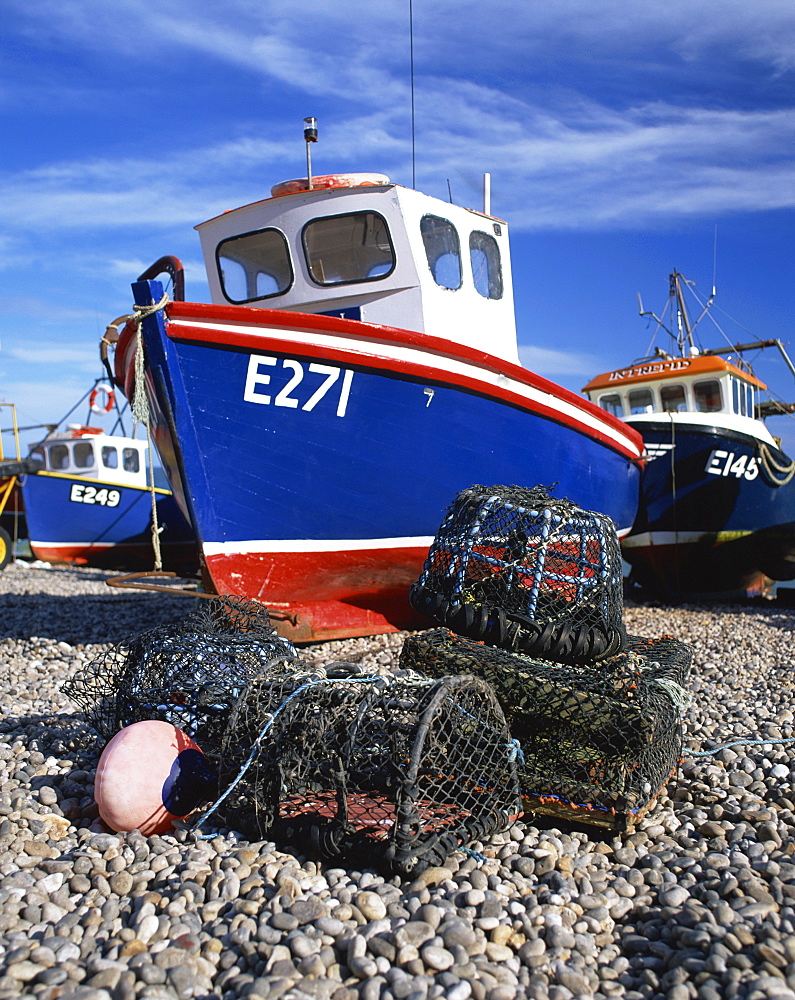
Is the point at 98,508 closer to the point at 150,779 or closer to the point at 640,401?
the point at 640,401

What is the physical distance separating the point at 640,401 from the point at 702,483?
2297 mm

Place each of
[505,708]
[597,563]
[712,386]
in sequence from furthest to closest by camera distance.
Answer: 1. [712,386]
2. [597,563]
3. [505,708]

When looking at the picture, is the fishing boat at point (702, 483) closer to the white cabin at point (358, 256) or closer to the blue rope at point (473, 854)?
the white cabin at point (358, 256)

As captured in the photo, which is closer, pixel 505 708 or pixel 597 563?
pixel 505 708

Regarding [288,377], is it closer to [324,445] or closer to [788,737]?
[324,445]

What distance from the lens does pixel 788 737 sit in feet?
12.5

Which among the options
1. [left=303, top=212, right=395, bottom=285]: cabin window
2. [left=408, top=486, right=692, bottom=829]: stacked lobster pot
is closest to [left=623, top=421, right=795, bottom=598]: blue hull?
[left=303, top=212, right=395, bottom=285]: cabin window

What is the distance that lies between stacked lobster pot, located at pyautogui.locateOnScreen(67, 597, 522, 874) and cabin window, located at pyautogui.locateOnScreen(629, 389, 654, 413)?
9.89m

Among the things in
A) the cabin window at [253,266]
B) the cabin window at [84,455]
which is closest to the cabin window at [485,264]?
the cabin window at [253,266]

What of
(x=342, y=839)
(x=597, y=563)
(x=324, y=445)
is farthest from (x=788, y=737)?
(x=324, y=445)

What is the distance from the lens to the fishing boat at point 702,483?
1006cm

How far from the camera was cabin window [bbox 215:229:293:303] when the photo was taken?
7309mm

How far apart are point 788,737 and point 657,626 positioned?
424 cm

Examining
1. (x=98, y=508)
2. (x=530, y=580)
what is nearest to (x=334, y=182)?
(x=530, y=580)
